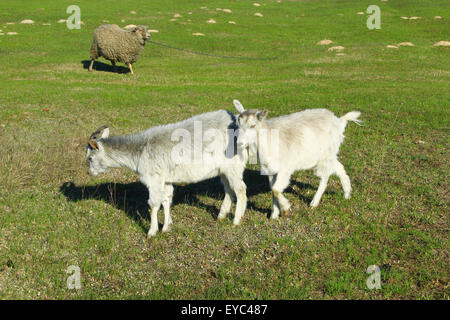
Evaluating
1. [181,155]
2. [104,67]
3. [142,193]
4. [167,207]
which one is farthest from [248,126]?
[104,67]

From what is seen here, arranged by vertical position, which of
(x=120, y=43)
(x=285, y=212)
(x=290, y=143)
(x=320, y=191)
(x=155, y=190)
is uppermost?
(x=120, y=43)

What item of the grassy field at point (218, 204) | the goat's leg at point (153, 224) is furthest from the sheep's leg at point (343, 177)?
the goat's leg at point (153, 224)

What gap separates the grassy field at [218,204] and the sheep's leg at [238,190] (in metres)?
0.31

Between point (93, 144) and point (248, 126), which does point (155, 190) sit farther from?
point (248, 126)

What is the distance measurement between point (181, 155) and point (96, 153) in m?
1.97

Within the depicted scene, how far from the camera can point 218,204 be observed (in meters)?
9.20

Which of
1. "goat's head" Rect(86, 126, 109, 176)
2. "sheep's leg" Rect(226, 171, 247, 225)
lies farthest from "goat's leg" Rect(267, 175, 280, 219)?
"goat's head" Rect(86, 126, 109, 176)

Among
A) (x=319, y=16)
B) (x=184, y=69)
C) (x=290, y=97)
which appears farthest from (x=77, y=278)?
(x=319, y=16)

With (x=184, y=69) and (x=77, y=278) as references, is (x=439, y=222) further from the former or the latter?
(x=184, y=69)

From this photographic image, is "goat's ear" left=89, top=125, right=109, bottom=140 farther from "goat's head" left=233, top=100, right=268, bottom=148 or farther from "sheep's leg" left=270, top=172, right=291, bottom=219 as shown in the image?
"sheep's leg" left=270, top=172, right=291, bottom=219

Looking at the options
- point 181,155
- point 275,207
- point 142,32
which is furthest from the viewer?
point 142,32

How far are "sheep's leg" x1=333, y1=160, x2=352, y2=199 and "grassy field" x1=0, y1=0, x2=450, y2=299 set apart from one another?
23cm

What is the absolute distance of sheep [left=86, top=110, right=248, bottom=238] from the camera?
751 centimetres

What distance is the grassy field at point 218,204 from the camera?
245 inches
